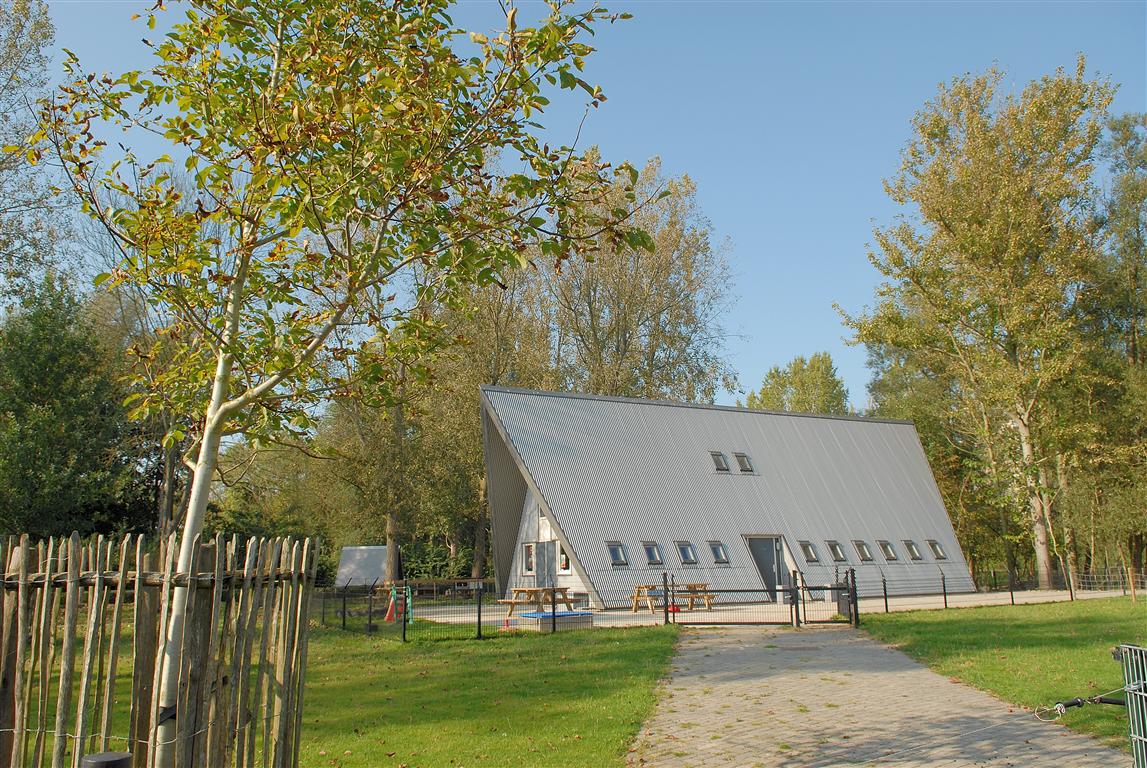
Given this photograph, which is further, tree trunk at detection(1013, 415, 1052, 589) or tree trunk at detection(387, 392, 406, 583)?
tree trunk at detection(387, 392, 406, 583)

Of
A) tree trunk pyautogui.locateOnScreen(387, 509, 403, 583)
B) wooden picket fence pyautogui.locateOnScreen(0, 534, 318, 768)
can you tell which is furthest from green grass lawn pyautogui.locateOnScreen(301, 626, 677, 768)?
tree trunk pyautogui.locateOnScreen(387, 509, 403, 583)

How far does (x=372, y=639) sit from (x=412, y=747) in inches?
403

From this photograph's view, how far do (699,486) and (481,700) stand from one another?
18.5m

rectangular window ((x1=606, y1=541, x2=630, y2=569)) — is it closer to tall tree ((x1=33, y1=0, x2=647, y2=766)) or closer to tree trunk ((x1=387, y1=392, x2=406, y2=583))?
tree trunk ((x1=387, y1=392, x2=406, y2=583))

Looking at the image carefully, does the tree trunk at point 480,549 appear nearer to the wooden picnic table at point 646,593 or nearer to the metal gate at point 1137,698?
the wooden picnic table at point 646,593

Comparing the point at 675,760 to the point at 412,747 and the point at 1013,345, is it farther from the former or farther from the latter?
the point at 1013,345

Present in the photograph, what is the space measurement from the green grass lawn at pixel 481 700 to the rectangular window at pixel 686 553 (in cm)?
832

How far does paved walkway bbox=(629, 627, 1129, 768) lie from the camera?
26.4 feet

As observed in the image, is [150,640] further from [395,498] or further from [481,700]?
[395,498]

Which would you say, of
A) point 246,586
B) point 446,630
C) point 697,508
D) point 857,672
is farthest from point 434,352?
point 697,508

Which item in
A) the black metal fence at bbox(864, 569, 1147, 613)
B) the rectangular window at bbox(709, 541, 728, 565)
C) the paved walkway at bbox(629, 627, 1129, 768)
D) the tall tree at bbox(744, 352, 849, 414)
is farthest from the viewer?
the tall tree at bbox(744, 352, 849, 414)

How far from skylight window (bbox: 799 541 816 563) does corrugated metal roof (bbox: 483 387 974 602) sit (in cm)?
22

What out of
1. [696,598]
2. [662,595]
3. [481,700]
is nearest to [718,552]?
[696,598]

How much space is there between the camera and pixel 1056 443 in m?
33.9
